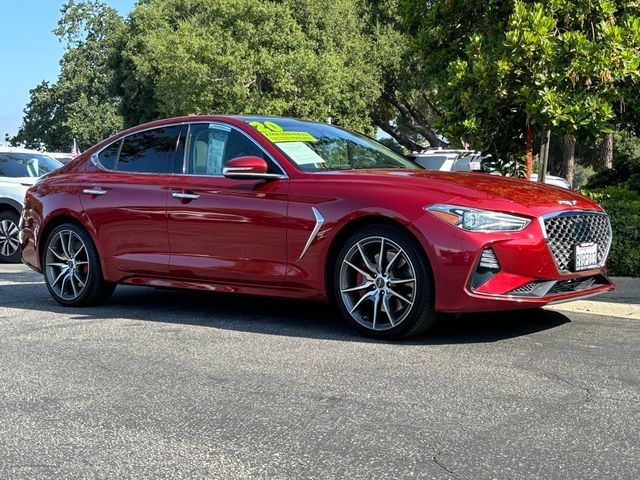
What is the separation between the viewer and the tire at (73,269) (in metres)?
7.45

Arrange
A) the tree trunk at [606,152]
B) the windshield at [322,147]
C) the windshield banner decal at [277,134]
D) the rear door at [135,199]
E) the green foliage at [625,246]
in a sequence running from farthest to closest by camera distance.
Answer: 1. the tree trunk at [606,152]
2. the green foliage at [625,246]
3. the rear door at [135,199]
4. the windshield banner decal at [277,134]
5. the windshield at [322,147]

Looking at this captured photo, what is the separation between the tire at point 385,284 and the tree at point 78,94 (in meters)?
67.7

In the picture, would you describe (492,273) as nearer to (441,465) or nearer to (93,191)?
(441,465)

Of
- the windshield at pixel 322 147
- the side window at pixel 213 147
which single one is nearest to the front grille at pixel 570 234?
the windshield at pixel 322 147

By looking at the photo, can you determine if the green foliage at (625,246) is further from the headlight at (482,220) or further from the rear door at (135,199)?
the rear door at (135,199)

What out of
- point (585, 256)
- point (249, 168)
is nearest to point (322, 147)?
point (249, 168)

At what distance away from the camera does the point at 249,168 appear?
617 cm

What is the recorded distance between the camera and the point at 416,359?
525 cm

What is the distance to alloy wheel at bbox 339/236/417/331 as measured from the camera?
5.65 meters

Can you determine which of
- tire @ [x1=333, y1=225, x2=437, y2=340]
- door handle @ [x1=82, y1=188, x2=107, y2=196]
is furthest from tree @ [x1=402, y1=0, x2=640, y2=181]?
door handle @ [x1=82, y1=188, x2=107, y2=196]

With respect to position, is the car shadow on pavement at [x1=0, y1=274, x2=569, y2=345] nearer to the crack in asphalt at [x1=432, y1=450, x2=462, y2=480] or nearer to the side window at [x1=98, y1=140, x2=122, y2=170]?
the side window at [x1=98, y1=140, x2=122, y2=170]

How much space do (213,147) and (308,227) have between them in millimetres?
1337

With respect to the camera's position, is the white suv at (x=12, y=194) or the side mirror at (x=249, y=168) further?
the white suv at (x=12, y=194)

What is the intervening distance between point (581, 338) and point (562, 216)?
848mm
